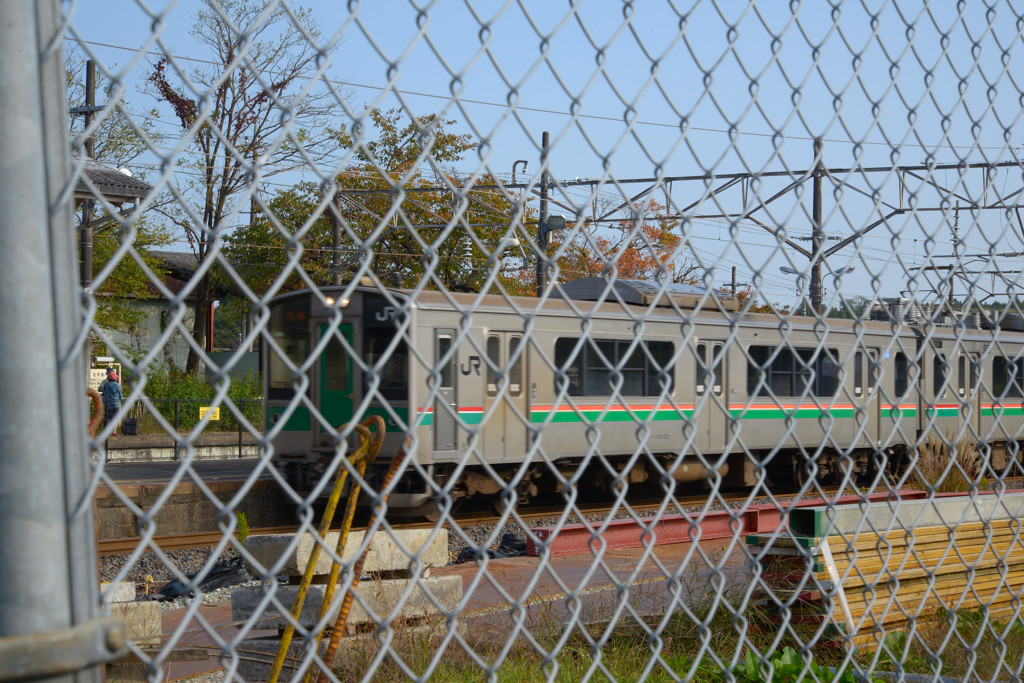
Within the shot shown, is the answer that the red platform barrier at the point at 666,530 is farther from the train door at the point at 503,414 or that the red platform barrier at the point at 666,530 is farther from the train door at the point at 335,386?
the train door at the point at 335,386

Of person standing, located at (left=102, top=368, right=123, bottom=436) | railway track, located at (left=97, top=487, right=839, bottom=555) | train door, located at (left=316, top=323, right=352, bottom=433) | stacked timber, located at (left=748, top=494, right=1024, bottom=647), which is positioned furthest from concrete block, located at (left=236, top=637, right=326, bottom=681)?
person standing, located at (left=102, top=368, right=123, bottom=436)

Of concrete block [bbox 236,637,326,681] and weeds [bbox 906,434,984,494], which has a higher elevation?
concrete block [bbox 236,637,326,681]

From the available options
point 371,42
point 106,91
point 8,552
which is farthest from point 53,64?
point 8,552

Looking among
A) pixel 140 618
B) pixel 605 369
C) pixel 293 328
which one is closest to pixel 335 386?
pixel 293 328

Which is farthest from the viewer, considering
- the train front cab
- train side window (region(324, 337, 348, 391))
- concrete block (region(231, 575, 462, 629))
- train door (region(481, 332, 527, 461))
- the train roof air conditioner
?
train side window (region(324, 337, 348, 391))

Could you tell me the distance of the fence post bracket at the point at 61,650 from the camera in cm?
128

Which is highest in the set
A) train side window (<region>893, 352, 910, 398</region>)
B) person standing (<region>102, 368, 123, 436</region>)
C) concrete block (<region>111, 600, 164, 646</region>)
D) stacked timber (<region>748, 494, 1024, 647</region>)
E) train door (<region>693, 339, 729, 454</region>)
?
stacked timber (<region>748, 494, 1024, 647</region>)

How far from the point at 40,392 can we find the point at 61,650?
1.05ft

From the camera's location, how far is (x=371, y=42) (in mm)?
1706

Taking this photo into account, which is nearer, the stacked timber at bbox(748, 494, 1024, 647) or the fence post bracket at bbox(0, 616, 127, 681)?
the fence post bracket at bbox(0, 616, 127, 681)

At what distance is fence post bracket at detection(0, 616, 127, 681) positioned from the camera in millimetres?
1275

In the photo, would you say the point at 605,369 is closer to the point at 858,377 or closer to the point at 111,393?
the point at 858,377

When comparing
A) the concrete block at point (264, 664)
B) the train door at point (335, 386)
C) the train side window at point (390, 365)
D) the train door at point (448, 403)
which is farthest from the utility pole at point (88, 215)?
the concrete block at point (264, 664)

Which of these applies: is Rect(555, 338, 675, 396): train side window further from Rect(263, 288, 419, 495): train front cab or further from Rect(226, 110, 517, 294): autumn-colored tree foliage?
Rect(226, 110, 517, 294): autumn-colored tree foliage
